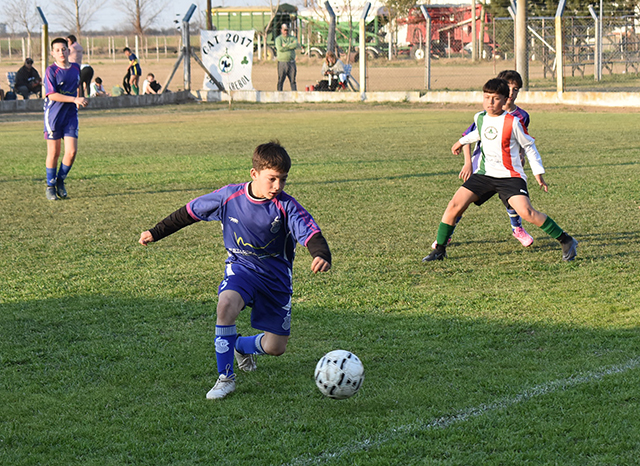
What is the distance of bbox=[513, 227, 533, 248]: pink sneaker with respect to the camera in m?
6.89

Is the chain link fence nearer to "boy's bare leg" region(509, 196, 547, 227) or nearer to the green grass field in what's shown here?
the green grass field

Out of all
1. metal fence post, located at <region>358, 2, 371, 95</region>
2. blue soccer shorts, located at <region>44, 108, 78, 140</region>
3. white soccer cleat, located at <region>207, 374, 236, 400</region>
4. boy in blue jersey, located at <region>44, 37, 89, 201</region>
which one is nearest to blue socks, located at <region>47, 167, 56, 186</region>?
boy in blue jersey, located at <region>44, 37, 89, 201</region>

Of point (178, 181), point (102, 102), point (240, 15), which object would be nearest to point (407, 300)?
point (178, 181)

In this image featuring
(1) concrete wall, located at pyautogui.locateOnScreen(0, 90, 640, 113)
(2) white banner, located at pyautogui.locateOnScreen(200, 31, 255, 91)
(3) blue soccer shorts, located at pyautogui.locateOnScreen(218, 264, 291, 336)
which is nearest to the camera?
(3) blue soccer shorts, located at pyautogui.locateOnScreen(218, 264, 291, 336)

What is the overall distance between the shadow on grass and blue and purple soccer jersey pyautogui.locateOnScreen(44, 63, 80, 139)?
4.83 meters

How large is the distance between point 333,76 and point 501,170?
65.0ft

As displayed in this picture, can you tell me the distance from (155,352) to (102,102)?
20.8 meters

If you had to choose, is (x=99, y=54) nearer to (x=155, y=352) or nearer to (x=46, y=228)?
(x=46, y=228)

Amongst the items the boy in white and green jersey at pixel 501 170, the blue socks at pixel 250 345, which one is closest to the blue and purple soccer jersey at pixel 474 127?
the boy in white and green jersey at pixel 501 170

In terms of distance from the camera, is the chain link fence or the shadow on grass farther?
the chain link fence

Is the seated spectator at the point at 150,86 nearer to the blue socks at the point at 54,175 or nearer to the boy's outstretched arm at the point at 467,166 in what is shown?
the blue socks at the point at 54,175

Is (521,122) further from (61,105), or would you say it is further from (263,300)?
(61,105)

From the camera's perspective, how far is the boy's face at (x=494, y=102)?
6.23 meters

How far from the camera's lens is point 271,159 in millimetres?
3801
